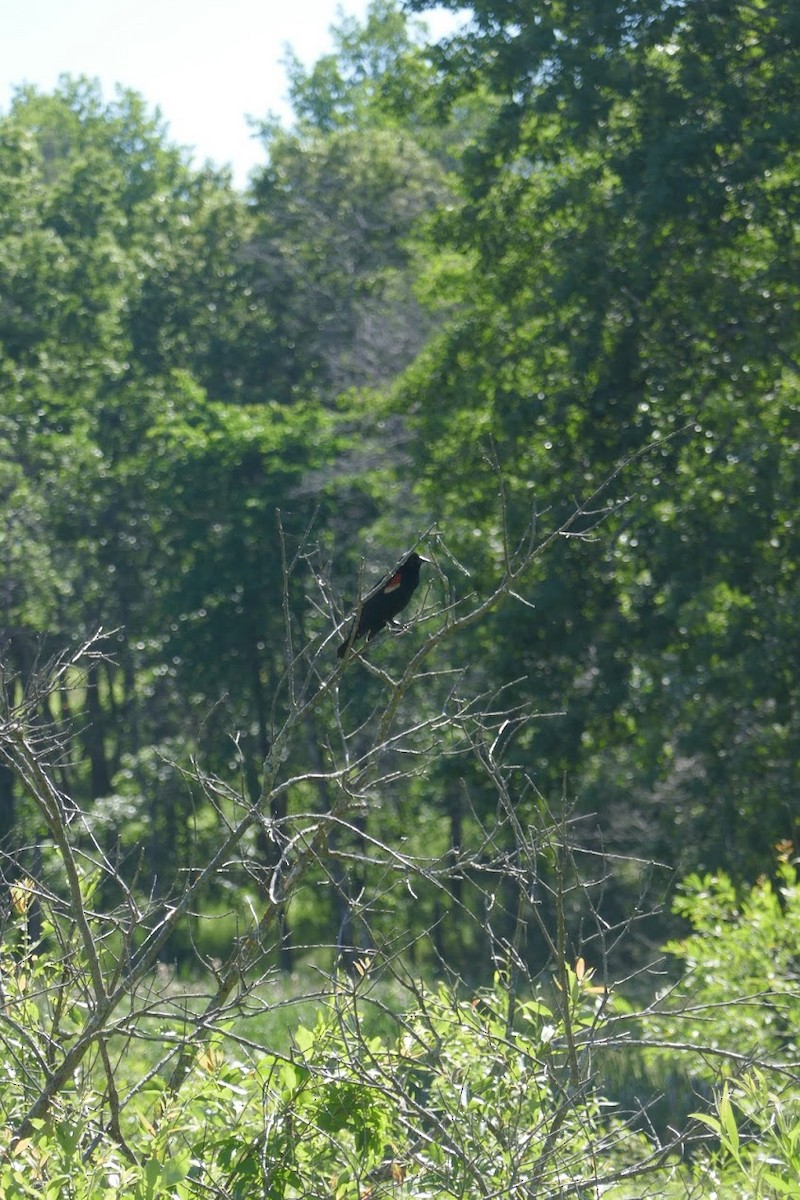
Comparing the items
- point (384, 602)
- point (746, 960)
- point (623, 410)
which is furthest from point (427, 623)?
point (384, 602)

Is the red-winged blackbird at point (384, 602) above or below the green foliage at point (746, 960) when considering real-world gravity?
above

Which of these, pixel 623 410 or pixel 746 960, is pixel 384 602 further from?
pixel 623 410

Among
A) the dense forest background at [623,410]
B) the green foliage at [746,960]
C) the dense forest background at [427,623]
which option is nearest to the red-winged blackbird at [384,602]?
the dense forest background at [427,623]

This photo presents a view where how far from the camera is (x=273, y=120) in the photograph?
108 feet

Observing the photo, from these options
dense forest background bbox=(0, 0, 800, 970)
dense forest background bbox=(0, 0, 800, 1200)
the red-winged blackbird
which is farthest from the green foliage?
the red-winged blackbird

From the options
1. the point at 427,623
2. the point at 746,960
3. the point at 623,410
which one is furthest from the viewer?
the point at 427,623

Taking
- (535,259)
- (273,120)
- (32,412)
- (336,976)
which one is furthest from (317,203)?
(336,976)

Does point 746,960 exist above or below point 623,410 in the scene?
below

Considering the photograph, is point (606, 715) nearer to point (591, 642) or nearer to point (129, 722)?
point (591, 642)

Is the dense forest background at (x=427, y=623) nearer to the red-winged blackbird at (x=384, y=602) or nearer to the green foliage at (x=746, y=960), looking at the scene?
the green foliage at (x=746, y=960)

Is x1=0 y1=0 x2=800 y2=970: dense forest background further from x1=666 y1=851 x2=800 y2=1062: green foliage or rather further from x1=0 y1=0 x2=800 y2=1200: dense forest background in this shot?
x1=666 y1=851 x2=800 y2=1062: green foliage

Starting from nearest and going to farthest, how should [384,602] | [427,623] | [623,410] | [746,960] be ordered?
[384,602]
[746,960]
[623,410]
[427,623]

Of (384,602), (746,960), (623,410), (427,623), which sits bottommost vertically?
(746,960)

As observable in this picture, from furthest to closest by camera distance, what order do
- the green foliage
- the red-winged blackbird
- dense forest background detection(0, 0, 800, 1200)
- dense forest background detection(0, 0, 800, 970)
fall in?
dense forest background detection(0, 0, 800, 970), the green foliage, the red-winged blackbird, dense forest background detection(0, 0, 800, 1200)
